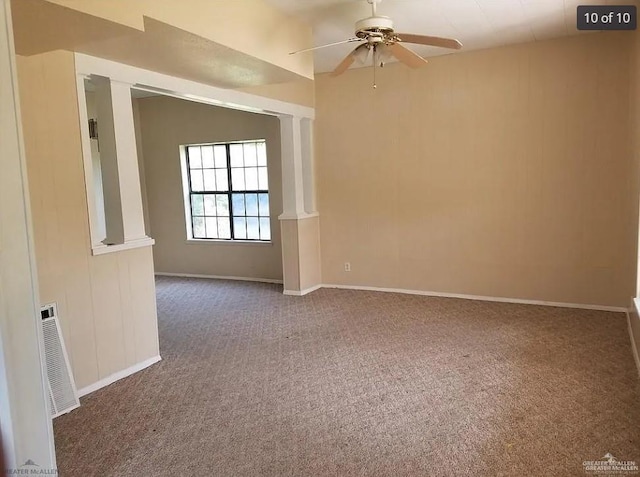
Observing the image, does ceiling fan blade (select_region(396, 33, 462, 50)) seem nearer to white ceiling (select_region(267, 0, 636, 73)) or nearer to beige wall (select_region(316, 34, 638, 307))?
white ceiling (select_region(267, 0, 636, 73))

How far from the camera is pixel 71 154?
316cm

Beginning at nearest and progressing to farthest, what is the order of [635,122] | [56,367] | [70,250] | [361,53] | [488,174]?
[56,367], [70,250], [361,53], [635,122], [488,174]

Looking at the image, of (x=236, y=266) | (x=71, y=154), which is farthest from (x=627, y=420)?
(x=236, y=266)

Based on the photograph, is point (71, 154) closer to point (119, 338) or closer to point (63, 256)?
point (63, 256)

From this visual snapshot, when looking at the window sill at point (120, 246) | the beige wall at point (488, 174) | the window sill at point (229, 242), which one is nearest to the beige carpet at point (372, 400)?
the beige wall at point (488, 174)

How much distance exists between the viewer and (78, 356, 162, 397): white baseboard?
3.29 meters

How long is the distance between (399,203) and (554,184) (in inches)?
64.9

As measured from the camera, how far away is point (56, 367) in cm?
303

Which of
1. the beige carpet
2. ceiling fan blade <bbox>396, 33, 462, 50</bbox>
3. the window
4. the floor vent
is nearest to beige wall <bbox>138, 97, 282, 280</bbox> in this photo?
the window

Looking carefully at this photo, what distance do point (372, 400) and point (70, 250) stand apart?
216 cm

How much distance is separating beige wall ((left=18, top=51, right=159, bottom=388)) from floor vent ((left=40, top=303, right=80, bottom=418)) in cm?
10

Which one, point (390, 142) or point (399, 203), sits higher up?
point (390, 142)

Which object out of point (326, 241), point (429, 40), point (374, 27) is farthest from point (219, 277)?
point (429, 40)

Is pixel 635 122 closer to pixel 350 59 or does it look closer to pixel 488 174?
pixel 488 174
